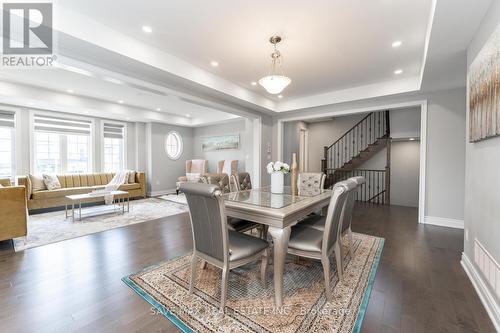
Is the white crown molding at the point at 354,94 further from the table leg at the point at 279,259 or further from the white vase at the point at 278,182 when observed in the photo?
the table leg at the point at 279,259

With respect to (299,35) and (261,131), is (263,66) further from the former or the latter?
(261,131)

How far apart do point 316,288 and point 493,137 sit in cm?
187

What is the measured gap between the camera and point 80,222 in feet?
13.2

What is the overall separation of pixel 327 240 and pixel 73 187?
644cm

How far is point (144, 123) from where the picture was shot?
740 centimetres

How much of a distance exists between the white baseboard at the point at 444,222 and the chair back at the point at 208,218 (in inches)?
166

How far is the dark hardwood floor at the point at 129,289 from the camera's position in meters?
1.56

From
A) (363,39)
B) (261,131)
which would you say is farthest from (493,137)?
(261,131)

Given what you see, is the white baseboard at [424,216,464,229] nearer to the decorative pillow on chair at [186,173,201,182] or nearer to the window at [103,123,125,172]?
the decorative pillow on chair at [186,173,201,182]

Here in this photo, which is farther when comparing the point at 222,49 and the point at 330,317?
the point at 222,49

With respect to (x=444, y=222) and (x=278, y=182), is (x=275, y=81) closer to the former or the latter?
(x=278, y=182)

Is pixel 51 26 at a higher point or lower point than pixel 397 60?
lower

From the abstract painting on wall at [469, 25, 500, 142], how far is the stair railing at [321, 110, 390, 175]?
434cm

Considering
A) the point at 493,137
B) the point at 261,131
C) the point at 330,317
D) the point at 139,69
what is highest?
the point at 139,69
